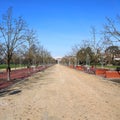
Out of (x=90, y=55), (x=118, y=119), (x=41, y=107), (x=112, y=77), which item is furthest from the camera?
(x=90, y=55)

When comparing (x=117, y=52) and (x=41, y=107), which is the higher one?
(x=117, y=52)

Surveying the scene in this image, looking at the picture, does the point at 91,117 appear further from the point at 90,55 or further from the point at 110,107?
the point at 90,55

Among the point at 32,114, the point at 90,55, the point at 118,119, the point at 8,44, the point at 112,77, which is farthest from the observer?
the point at 90,55

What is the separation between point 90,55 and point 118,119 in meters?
55.4

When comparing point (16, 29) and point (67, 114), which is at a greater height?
point (16, 29)

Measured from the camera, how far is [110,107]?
1250 cm

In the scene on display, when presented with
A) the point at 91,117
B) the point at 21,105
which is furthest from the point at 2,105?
the point at 91,117

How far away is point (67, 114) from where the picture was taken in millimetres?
10750

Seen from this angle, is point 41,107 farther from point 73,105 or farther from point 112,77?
point 112,77

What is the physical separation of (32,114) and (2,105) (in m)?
2.70

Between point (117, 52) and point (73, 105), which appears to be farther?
point (117, 52)

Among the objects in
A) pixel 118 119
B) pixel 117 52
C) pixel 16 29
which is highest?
pixel 16 29

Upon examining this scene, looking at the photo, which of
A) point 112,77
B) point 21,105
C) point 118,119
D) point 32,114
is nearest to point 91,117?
point 118,119

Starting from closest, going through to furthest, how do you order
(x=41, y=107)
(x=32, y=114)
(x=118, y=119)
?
1. (x=118, y=119)
2. (x=32, y=114)
3. (x=41, y=107)
